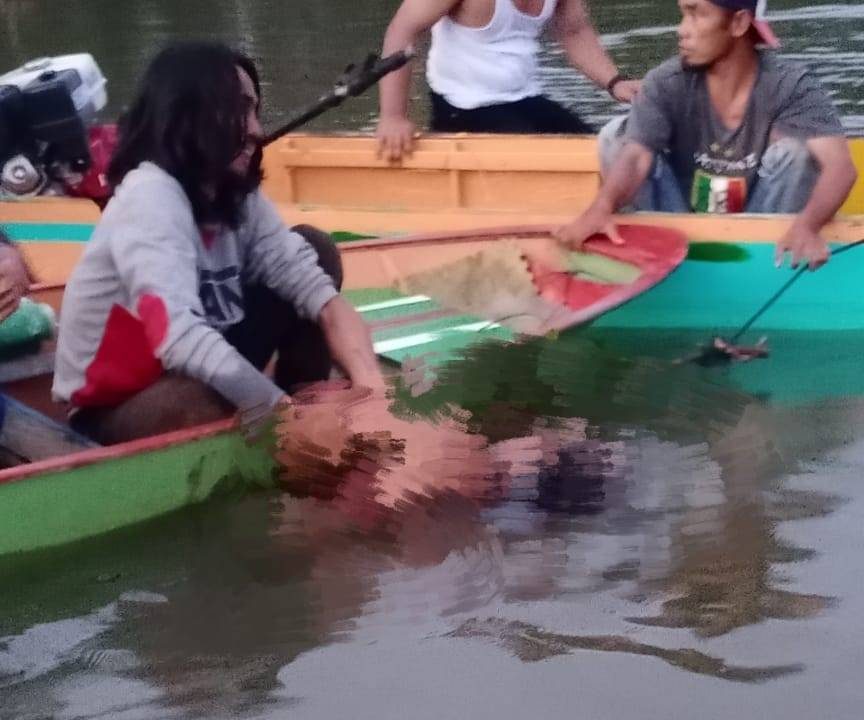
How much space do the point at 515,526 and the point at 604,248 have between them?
139 centimetres

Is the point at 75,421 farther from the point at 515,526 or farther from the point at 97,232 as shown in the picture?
the point at 515,526

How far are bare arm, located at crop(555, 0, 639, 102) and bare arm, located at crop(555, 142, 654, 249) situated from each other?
3.87ft

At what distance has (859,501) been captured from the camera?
10.2 ft

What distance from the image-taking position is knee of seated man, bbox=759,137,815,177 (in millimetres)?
4012

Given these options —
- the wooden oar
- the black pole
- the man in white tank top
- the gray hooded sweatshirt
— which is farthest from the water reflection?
the man in white tank top

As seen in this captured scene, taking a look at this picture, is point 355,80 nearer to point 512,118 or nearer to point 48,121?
point 512,118

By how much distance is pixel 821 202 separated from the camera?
392cm

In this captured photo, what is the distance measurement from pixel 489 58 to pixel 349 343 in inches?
84.1

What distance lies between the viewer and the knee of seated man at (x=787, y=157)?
4.01m

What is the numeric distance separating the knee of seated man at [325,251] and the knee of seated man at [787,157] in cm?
141

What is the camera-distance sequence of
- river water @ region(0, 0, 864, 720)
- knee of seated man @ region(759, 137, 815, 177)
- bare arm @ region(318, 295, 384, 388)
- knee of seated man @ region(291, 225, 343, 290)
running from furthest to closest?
knee of seated man @ region(759, 137, 815, 177), knee of seated man @ region(291, 225, 343, 290), bare arm @ region(318, 295, 384, 388), river water @ region(0, 0, 864, 720)

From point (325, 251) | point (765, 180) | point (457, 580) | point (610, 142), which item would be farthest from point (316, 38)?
point (457, 580)

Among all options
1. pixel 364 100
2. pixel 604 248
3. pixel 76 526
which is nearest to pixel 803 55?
pixel 364 100

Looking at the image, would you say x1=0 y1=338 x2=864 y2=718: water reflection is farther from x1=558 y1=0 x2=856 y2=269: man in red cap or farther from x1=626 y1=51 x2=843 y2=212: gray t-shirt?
x1=626 y1=51 x2=843 y2=212: gray t-shirt
